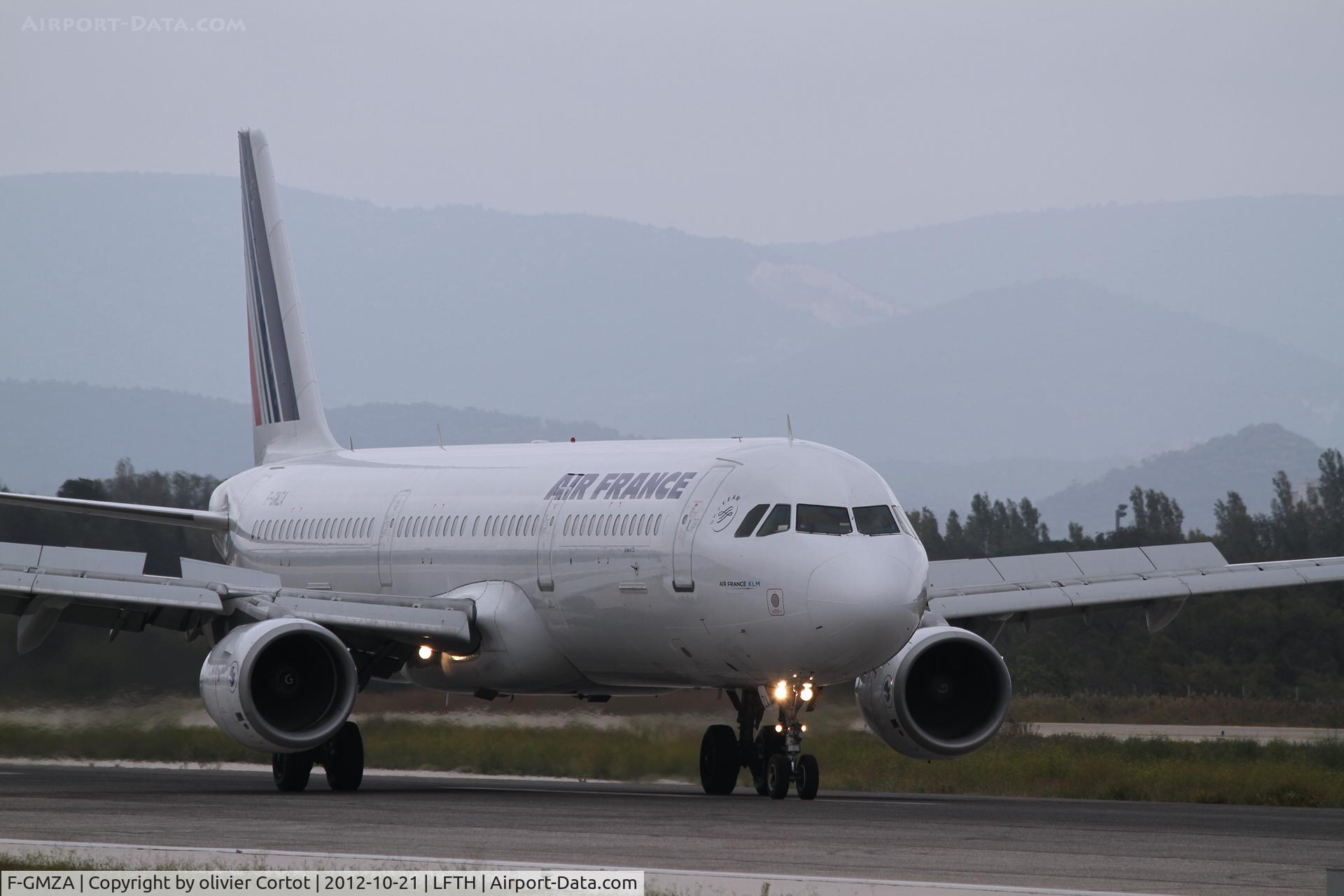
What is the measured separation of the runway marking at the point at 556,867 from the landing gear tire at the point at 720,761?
932 cm

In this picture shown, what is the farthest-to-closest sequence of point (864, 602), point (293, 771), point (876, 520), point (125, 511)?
point (125, 511) → point (293, 771) → point (876, 520) → point (864, 602)

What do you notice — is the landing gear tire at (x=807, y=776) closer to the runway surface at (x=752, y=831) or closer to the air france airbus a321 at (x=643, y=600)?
the air france airbus a321 at (x=643, y=600)

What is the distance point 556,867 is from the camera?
12805mm

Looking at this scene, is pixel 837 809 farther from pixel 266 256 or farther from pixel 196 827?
pixel 266 256

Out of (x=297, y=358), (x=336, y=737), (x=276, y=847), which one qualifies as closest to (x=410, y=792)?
(x=336, y=737)

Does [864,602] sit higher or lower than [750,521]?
lower

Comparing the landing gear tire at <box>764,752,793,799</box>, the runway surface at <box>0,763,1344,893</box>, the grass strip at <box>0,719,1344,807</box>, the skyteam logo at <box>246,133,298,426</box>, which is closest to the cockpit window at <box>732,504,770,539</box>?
the landing gear tire at <box>764,752,793,799</box>

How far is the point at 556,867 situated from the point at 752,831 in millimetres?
4362

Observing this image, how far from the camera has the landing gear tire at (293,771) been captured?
77.3 feet

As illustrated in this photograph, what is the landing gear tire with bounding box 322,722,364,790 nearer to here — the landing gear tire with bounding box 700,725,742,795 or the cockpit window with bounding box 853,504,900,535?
the landing gear tire with bounding box 700,725,742,795

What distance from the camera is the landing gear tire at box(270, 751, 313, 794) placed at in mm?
23547

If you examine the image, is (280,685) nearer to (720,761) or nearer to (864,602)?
(720,761)

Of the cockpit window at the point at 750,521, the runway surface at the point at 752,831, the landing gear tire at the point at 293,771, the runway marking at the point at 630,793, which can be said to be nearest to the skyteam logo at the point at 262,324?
the runway marking at the point at 630,793

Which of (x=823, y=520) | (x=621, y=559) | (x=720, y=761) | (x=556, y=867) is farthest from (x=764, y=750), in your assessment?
(x=556, y=867)
